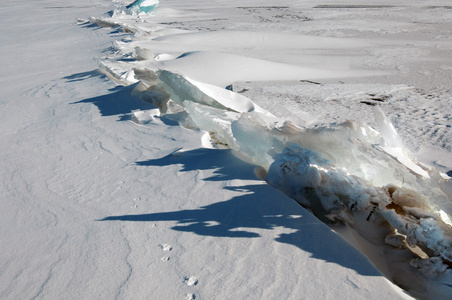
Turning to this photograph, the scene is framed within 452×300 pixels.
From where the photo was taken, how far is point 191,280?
1396mm

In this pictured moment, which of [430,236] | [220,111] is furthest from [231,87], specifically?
[430,236]

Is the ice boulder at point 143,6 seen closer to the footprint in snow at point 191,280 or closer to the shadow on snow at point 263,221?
the shadow on snow at point 263,221

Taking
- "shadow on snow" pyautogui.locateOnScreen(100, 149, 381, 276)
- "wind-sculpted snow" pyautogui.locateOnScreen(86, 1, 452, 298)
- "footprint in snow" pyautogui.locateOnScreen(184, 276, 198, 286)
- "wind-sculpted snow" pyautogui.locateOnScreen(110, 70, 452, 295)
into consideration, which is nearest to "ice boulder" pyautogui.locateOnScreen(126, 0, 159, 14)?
"wind-sculpted snow" pyautogui.locateOnScreen(86, 1, 452, 298)

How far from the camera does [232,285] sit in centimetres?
138

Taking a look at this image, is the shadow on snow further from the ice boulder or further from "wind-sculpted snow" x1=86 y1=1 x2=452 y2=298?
the ice boulder

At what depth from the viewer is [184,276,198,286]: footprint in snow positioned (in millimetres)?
1382

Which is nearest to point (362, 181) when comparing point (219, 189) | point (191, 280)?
point (219, 189)

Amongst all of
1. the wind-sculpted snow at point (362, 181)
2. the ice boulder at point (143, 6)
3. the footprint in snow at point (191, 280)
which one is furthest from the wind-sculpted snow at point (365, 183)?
the ice boulder at point (143, 6)

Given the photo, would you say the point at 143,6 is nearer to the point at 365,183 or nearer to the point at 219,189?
the point at 219,189

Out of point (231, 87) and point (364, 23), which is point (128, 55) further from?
point (364, 23)

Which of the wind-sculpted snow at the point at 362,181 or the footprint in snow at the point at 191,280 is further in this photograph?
the wind-sculpted snow at the point at 362,181

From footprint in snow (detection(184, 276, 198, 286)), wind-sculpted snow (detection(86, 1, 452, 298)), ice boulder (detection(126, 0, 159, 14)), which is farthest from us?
ice boulder (detection(126, 0, 159, 14))

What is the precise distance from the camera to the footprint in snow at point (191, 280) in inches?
54.4

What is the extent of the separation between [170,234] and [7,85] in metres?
3.49
